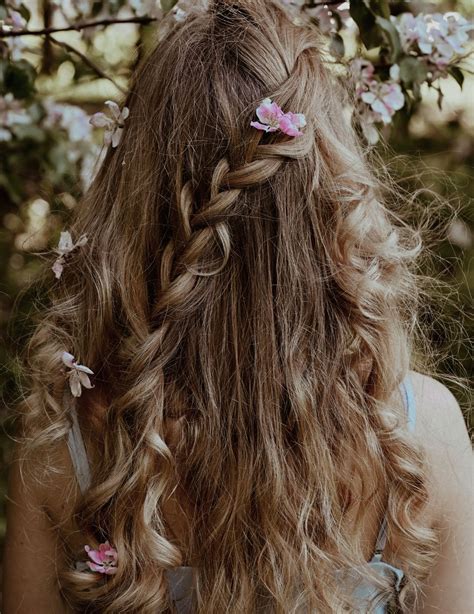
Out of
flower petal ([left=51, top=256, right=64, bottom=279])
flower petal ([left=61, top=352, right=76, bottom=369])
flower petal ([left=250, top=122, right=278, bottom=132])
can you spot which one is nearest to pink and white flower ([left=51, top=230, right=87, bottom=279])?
flower petal ([left=51, top=256, right=64, bottom=279])

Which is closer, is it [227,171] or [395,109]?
[227,171]

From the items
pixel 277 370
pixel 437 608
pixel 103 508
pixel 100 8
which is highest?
pixel 100 8

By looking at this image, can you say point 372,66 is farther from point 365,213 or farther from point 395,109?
point 365,213

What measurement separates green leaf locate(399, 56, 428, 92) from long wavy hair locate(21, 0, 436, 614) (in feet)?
1.76

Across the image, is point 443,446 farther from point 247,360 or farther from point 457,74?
point 457,74

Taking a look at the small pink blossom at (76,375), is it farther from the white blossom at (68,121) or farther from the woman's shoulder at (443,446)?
the white blossom at (68,121)

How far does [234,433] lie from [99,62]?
4.09 feet

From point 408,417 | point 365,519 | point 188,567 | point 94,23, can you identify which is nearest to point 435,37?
point 94,23

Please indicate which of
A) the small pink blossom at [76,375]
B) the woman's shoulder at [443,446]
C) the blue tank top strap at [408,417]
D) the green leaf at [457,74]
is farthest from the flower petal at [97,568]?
the green leaf at [457,74]

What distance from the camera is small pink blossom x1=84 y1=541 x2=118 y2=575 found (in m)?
1.20

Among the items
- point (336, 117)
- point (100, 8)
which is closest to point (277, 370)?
point (336, 117)

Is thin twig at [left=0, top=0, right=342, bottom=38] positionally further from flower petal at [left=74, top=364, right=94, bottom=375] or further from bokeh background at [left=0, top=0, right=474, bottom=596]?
flower petal at [left=74, top=364, right=94, bottom=375]

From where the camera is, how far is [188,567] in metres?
1.20

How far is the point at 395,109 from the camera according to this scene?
5.72ft
